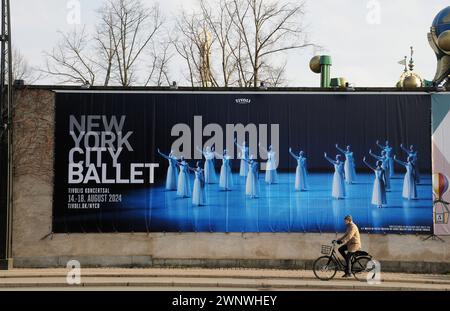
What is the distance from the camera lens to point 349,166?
23.8 meters

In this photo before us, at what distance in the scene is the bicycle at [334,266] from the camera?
66.8 ft

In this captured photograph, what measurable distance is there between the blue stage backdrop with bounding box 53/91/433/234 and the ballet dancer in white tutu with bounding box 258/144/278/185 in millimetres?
31

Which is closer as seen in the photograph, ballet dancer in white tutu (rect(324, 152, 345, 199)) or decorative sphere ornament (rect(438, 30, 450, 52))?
ballet dancer in white tutu (rect(324, 152, 345, 199))

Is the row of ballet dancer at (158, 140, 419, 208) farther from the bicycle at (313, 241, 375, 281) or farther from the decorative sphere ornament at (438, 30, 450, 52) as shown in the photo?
the decorative sphere ornament at (438, 30, 450, 52)

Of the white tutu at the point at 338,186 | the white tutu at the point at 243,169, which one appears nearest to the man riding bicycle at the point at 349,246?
the white tutu at the point at 338,186

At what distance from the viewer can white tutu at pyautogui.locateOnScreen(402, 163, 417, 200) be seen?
23.6 meters

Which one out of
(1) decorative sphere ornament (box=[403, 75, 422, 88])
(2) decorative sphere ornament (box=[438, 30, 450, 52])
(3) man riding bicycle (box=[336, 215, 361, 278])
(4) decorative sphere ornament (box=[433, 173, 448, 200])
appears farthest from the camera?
(1) decorative sphere ornament (box=[403, 75, 422, 88])

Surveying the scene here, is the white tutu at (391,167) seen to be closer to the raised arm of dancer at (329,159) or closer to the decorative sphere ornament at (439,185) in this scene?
the decorative sphere ornament at (439,185)

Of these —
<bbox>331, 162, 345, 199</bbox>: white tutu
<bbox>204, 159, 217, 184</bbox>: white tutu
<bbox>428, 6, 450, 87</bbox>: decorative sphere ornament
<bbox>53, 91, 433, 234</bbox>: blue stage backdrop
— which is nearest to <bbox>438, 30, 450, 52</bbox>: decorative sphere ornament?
<bbox>428, 6, 450, 87</bbox>: decorative sphere ornament

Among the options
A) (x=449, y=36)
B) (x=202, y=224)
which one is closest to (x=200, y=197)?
(x=202, y=224)

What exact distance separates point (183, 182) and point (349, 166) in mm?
5208

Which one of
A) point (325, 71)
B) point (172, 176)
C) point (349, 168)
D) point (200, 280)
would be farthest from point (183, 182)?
point (325, 71)

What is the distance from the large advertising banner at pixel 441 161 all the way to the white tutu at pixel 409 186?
0.64m
